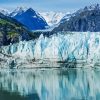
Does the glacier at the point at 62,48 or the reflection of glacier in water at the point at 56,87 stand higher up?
the glacier at the point at 62,48

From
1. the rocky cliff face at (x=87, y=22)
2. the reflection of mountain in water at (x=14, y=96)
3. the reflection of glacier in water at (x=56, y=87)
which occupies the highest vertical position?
the rocky cliff face at (x=87, y=22)

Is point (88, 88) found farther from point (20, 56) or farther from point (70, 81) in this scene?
point (20, 56)

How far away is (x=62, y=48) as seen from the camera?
79688 millimetres

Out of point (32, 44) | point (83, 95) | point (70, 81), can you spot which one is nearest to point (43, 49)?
point (32, 44)

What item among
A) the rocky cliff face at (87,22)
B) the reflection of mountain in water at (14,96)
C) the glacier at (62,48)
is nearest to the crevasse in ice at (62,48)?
the glacier at (62,48)

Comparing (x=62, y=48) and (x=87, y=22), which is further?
(x=87, y=22)

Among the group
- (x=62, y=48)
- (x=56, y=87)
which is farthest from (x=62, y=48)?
(x=56, y=87)

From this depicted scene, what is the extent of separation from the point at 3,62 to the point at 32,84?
29.0m

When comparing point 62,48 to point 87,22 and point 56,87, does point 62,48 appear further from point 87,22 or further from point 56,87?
point 87,22

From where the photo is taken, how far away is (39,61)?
79.4 meters

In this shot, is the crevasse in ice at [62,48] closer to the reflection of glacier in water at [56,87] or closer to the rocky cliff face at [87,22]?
the reflection of glacier in water at [56,87]

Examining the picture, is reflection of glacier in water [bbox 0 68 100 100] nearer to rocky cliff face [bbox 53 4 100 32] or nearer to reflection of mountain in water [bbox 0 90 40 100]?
reflection of mountain in water [bbox 0 90 40 100]

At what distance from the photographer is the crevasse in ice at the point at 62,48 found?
77875mm

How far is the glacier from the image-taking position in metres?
77.8
